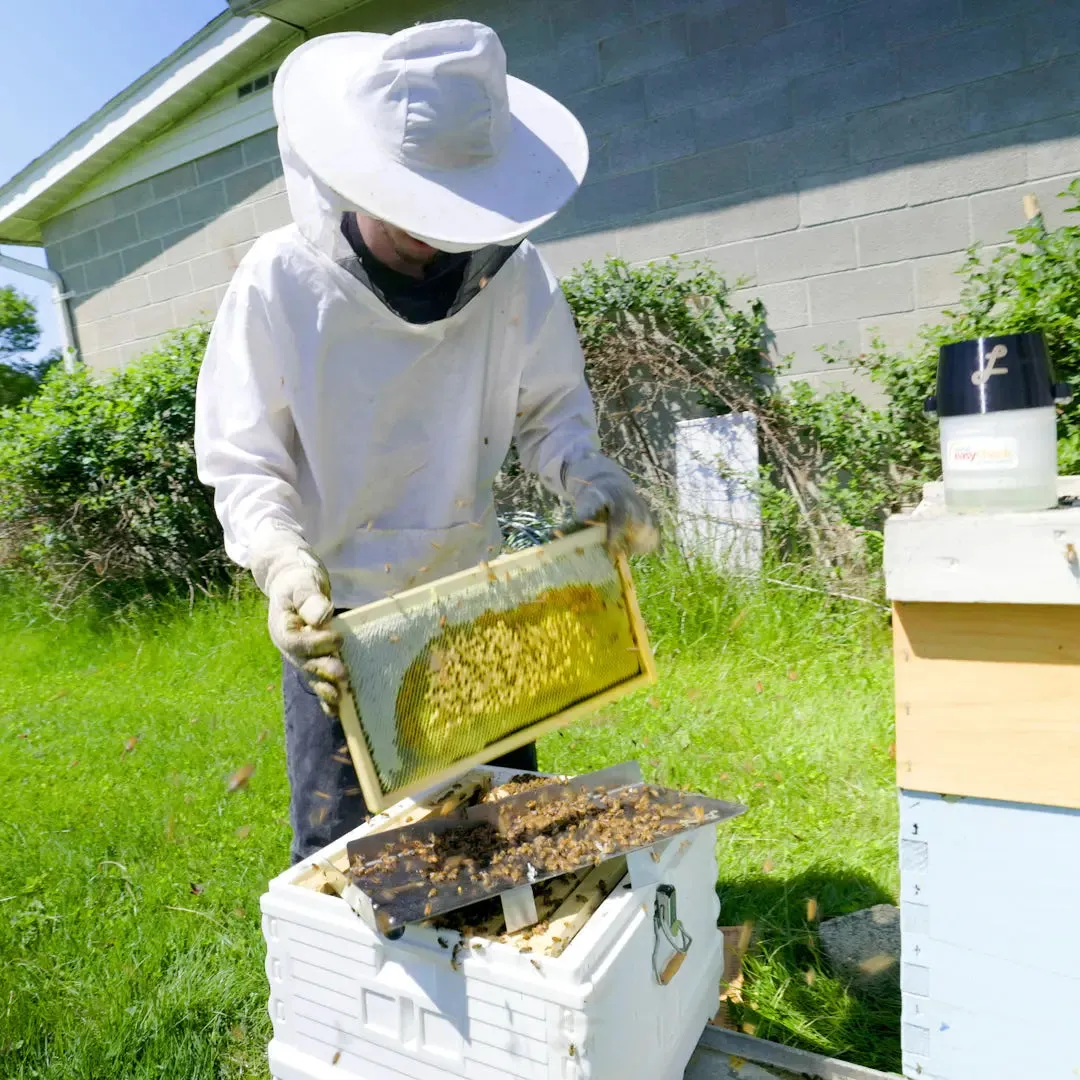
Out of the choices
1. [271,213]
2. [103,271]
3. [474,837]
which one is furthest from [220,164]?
[474,837]

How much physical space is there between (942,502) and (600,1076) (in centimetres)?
104

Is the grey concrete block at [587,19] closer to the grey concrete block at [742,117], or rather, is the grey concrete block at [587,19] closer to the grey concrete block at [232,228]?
the grey concrete block at [742,117]

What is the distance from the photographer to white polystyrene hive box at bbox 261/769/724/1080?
1213mm

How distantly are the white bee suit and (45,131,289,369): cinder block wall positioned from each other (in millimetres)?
5015

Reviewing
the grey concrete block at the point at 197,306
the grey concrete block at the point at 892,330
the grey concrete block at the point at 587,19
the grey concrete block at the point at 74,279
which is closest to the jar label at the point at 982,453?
the grey concrete block at the point at 892,330

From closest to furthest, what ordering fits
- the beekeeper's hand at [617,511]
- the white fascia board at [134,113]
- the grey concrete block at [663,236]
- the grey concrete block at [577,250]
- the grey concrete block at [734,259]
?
the beekeeper's hand at [617,511]
the grey concrete block at [734,259]
the grey concrete block at [663,236]
the grey concrete block at [577,250]
the white fascia board at [134,113]

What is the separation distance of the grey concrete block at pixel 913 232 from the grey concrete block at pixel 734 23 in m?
1.11

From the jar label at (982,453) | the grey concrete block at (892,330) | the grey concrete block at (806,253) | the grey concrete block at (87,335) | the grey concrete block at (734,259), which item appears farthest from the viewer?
the grey concrete block at (87,335)

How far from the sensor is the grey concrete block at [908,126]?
402cm

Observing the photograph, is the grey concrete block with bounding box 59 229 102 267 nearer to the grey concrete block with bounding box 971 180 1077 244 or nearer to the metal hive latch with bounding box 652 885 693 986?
the grey concrete block with bounding box 971 180 1077 244

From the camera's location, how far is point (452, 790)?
72.1 inches

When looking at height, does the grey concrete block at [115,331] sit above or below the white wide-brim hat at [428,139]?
above

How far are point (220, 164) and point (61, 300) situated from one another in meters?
2.15

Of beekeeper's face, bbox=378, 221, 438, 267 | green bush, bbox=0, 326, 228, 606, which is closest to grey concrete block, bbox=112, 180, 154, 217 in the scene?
green bush, bbox=0, 326, 228, 606
